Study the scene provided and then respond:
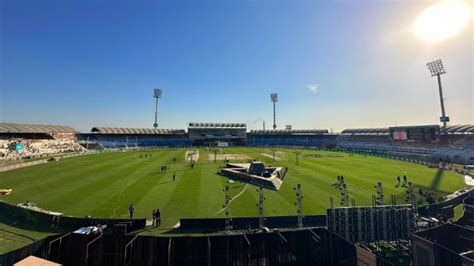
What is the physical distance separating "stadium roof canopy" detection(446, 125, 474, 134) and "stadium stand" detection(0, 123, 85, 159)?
12353 centimetres

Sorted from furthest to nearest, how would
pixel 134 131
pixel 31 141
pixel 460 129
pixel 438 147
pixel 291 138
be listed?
pixel 291 138 → pixel 134 131 → pixel 31 141 → pixel 460 129 → pixel 438 147

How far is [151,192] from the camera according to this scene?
2830 centimetres

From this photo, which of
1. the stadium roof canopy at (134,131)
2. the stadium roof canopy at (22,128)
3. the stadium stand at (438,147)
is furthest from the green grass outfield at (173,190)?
the stadium roof canopy at (134,131)

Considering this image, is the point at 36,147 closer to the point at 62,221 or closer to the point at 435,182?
the point at 62,221

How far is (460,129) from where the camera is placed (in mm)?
73750

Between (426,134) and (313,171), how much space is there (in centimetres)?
3686

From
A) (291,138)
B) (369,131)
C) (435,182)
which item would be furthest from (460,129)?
(291,138)

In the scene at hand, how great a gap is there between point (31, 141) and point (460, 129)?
137388 mm

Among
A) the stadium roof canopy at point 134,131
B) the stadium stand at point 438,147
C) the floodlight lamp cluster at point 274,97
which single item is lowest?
the stadium stand at point 438,147

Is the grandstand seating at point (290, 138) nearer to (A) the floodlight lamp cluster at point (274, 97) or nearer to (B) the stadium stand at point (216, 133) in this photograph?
(B) the stadium stand at point (216, 133)

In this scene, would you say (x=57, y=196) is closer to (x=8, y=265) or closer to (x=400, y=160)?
(x=8, y=265)

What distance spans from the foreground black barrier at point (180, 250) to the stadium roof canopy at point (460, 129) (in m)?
86.4

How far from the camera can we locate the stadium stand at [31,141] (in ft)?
200

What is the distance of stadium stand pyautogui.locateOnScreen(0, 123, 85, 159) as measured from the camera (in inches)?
2399
